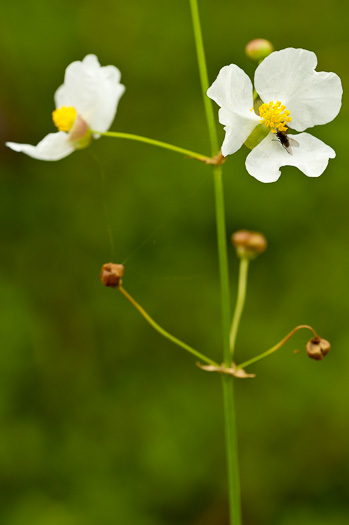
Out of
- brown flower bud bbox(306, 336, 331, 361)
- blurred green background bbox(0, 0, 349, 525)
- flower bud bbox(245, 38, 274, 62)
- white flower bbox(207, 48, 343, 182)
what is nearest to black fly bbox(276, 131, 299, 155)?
white flower bbox(207, 48, 343, 182)

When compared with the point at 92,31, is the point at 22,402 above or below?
below

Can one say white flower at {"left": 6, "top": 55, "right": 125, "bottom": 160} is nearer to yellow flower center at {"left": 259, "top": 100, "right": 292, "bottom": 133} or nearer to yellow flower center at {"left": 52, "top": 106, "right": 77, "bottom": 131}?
yellow flower center at {"left": 52, "top": 106, "right": 77, "bottom": 131}

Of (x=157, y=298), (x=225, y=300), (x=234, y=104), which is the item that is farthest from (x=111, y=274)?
(x=157, y=298)

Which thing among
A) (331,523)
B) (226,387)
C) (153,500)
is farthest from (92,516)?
(226,387)

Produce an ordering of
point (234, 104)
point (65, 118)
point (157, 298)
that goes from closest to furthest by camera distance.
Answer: point (234, 104) < point (65, 118) < point (157, 298)

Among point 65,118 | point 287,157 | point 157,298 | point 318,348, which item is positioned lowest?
point 318,348

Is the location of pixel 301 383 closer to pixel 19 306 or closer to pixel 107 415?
pixel 107 415

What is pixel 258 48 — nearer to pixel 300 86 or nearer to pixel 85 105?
pixel 300 86
